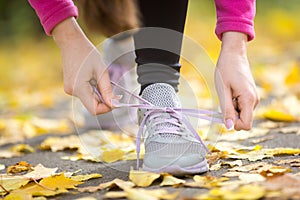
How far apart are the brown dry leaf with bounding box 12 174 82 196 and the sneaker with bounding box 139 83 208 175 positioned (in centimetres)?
19

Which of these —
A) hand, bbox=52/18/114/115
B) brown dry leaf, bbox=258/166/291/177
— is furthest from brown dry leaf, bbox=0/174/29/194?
brown dry leaf, bbox=258/166/291/177

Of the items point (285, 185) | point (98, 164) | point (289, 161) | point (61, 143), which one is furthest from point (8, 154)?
point (285, 185)

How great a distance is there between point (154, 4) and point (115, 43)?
2.30 feet

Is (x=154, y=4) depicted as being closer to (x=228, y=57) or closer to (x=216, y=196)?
(x=228, y=57)

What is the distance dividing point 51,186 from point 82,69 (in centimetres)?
30

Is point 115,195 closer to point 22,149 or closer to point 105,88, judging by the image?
point 105,88

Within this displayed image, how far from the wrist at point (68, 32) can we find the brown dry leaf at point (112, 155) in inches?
15.8

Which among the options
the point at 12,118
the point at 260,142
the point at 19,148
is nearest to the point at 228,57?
the point at 260,142

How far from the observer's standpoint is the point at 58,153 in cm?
183

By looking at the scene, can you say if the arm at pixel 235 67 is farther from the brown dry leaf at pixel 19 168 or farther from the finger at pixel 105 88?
the brown dry leaf at pixel 19 168

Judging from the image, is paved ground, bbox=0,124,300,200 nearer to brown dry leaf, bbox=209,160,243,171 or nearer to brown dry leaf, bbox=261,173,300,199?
brown dry leaf, bbox=209,160,243,171

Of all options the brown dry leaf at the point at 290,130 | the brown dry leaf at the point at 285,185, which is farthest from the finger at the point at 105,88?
the brown dry leaf at the point at 290,130

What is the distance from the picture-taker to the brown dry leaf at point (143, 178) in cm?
120

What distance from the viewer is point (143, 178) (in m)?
1.21
